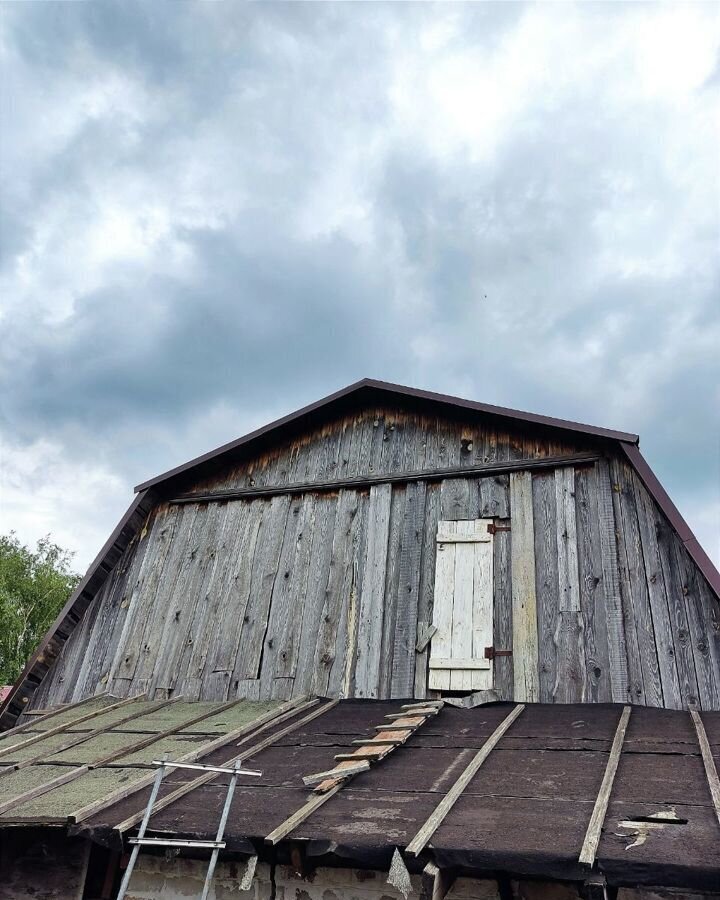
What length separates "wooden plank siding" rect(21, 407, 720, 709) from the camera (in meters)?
6.60

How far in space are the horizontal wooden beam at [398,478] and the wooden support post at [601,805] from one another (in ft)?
10.6

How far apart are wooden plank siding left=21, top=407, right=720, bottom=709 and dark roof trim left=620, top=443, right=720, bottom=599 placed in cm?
20

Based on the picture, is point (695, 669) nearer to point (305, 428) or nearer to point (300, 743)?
point (300, 743)

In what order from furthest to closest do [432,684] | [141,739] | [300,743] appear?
[432,684]
[141,739]
[300,743]

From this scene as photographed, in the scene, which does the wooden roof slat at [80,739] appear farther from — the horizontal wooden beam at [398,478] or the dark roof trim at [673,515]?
the dark roof trim at [673,515]

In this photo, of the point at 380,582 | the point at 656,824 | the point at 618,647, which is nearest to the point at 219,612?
the point at 380,582

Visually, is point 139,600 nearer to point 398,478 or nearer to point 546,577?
point 398,478

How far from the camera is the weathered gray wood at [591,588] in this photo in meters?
6.49

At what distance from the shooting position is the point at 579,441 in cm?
797

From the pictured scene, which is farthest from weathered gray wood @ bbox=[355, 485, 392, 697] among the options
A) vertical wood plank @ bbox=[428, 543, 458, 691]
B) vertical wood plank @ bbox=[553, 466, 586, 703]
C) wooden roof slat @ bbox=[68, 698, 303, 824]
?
vertical wood plank @ bbox=[553, 466, 586, 703]

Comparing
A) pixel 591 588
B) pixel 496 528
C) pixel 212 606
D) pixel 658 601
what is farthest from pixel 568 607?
pixel 212 606

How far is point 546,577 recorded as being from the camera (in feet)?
23.7

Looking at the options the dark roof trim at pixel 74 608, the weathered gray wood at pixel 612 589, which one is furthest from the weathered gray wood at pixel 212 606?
the weathered gray wood at pixel 612 589

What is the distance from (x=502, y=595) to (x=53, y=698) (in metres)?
5.99
